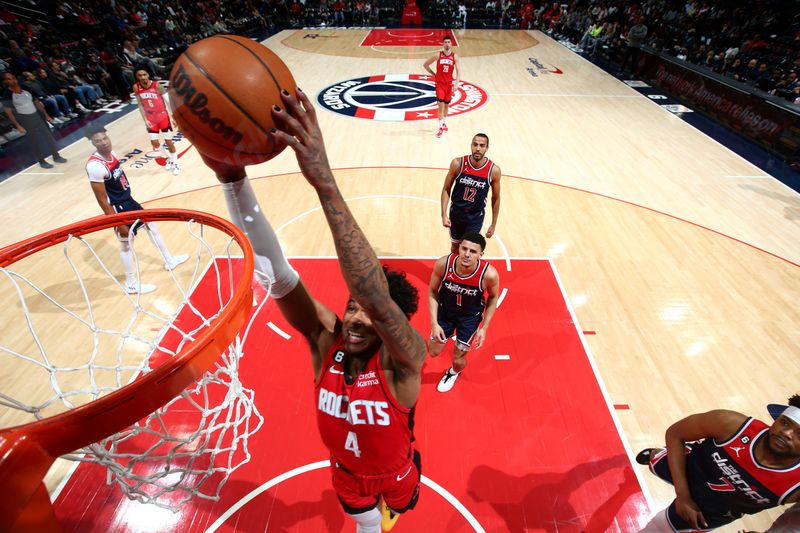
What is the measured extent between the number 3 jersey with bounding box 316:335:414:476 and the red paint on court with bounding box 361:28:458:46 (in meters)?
18.1

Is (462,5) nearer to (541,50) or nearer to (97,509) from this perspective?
(541,50)

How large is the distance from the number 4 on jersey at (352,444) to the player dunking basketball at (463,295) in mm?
1566

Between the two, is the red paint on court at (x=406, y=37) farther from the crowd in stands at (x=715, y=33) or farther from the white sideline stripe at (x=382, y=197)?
the white sideline stripe at (x=382, y=197)

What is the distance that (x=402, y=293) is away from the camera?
2.25m

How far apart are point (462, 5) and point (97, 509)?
26.7 metres

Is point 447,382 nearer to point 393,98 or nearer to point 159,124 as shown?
point 159,124

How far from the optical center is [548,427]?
356 centimetres

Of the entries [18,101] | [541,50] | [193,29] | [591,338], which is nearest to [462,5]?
[541,50]

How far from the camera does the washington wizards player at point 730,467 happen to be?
2070 mm

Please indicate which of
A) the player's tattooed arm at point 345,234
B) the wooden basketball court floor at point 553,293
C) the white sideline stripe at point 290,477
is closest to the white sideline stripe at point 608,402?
the wooden basketball court floor at point 553,293

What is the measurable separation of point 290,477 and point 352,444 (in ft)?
5.11

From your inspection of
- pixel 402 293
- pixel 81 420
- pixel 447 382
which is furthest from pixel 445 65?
pixel 81 420

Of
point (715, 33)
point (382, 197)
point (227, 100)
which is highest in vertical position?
point (227, 100)

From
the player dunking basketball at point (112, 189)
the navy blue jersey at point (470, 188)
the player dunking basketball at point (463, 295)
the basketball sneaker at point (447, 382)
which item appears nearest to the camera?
the player dunking basketball at point (463, 295)
